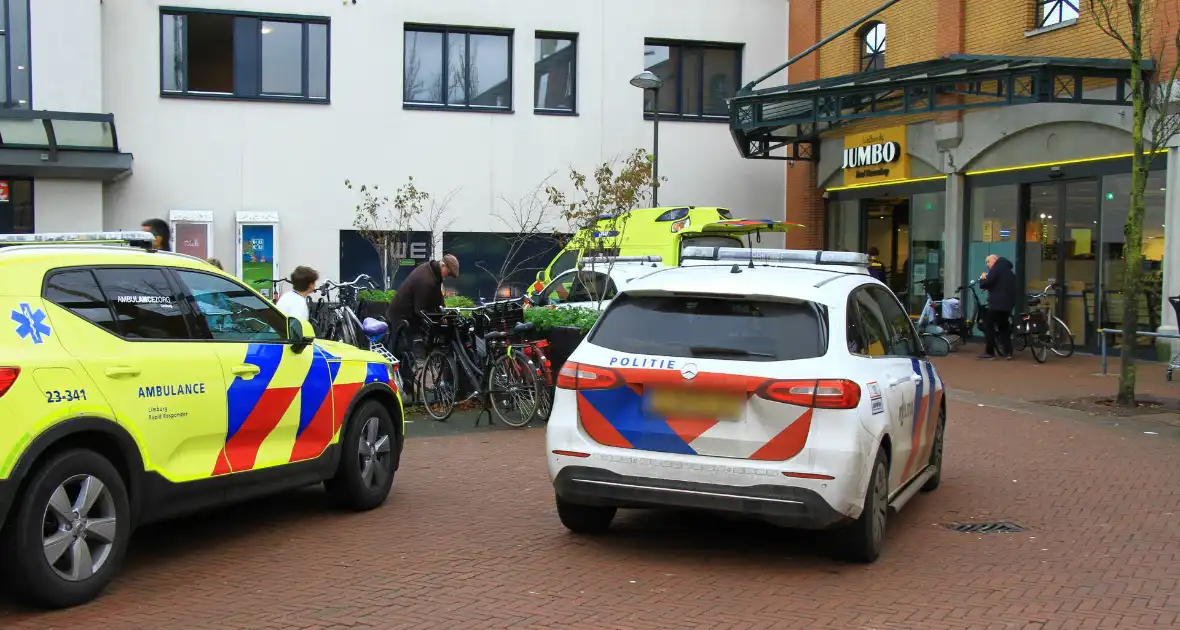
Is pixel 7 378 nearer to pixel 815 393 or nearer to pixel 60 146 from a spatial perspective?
pixel 815 393

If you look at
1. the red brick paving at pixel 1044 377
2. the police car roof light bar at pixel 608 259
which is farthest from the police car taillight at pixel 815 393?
the red brick paving at pixel 1044 377

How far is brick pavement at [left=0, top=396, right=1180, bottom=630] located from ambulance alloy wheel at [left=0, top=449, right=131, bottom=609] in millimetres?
143

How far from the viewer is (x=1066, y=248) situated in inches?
730

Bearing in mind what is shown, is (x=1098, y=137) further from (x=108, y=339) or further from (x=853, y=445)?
(x=108, y=339)

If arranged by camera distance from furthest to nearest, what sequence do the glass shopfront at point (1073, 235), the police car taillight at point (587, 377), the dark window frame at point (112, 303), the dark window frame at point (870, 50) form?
the dark window frame at point (870, 50)
the glass shopfront at point (1073, 235)
the police car taillight at point (587, 377)
the dark window frame at point (112, 303)

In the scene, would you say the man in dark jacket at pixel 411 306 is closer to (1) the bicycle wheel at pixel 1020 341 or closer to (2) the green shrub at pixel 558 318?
(2) the green shrub at pixel 558 318

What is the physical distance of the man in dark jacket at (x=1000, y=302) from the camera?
1792 centimetres

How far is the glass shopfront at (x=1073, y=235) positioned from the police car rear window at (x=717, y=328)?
12.9 m

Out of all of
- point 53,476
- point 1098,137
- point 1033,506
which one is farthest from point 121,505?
point 1098,137

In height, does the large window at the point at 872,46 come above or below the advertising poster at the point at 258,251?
above

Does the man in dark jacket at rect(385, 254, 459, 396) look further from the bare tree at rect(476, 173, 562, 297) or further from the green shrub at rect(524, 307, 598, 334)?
the bare tree at rect(476, 173, 562, 297)

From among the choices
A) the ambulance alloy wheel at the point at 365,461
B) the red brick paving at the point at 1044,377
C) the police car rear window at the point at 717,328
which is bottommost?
the red brick paving at the point at 1044,377

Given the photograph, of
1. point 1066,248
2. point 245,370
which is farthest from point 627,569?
point 1066,248

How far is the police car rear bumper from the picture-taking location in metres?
5.65
